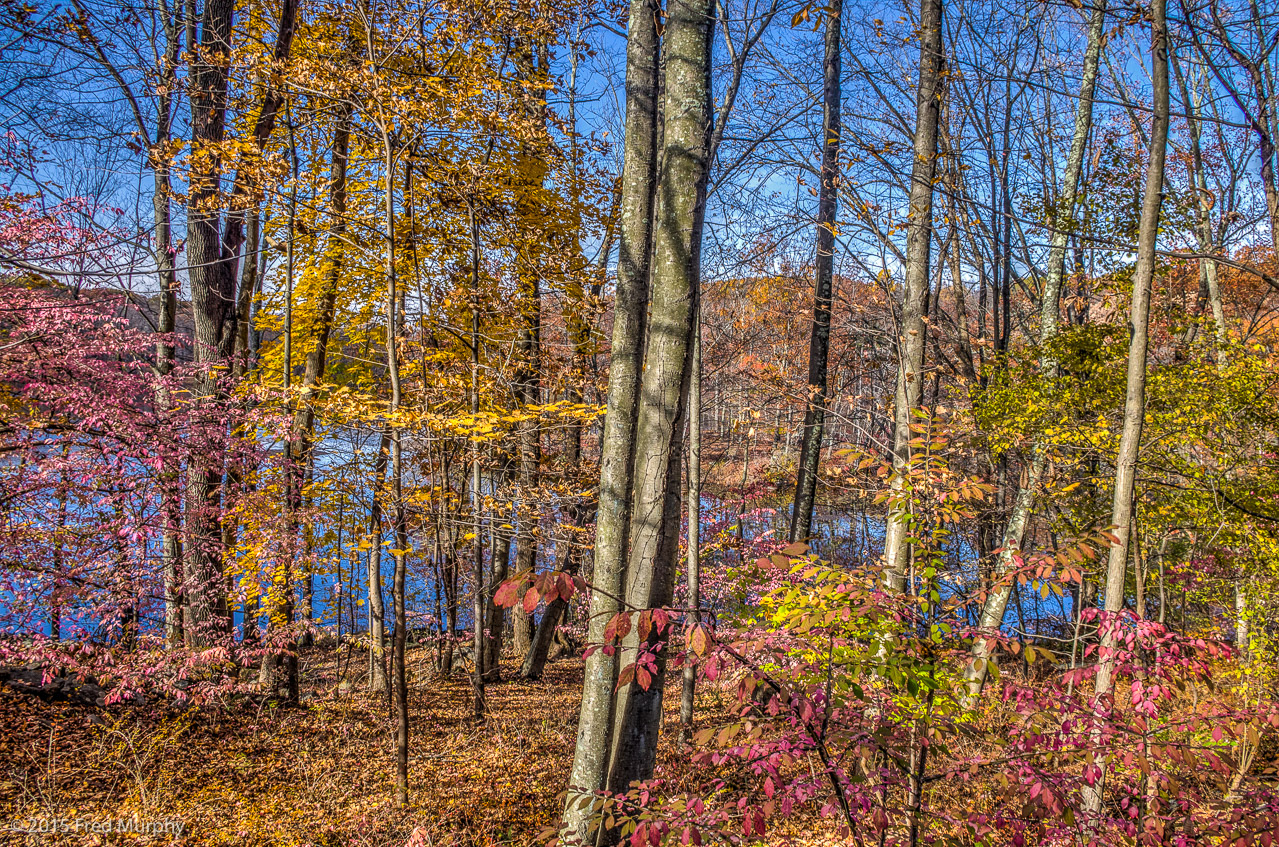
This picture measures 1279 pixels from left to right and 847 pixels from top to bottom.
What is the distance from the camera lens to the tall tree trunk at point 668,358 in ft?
8.50

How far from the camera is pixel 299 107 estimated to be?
6461mm

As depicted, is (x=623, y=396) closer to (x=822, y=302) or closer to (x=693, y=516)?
(x=693, y=516)

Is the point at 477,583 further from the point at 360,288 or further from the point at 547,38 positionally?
the point at 547,38

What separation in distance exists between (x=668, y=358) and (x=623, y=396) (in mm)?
284

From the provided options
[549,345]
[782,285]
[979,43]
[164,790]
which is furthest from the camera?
[549,345]

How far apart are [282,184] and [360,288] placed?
2044 millimetres

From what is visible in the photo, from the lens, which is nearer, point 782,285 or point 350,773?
point 350,773

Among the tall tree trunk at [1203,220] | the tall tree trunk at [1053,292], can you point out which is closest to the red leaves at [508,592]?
the tall tree trunk at [1053,292]

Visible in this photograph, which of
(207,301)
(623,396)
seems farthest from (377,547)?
(207,301)

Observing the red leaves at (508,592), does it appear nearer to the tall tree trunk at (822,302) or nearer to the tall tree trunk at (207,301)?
the tall tree trunk at (207,301)

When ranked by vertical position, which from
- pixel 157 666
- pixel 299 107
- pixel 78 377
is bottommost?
pixel 157 666

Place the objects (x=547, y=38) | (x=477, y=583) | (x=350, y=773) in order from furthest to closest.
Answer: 1. (x=547, y=38)
2. (x=477, y=583)
3. (x=350, y=773)

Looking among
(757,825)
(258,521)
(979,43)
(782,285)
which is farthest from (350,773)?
(979,43)

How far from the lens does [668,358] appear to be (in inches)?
106
